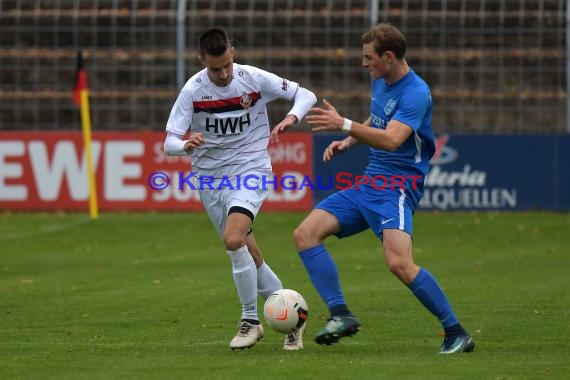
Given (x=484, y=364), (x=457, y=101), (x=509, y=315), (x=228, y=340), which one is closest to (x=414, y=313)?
(x=509, y=315)

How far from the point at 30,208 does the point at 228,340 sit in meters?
12.3

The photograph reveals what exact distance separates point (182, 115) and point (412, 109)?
5.30ft

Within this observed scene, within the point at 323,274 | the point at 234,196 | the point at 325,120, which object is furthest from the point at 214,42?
the point at 323,274

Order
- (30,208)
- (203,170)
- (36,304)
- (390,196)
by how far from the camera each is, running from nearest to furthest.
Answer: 1. (390,196)
2. (203,170)
3. (36,304)
4. (30,208)

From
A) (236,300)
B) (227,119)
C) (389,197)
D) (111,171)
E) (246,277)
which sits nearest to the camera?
(389,197)

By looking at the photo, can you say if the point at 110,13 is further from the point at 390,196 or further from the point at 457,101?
the point at 390,196

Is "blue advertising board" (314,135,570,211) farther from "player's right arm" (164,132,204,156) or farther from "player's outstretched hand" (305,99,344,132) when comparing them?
"player's outstretched hand" (305,99,344,132)

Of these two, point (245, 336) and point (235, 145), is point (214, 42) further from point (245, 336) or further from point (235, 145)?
point (245, 336)

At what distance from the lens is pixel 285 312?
8336mm

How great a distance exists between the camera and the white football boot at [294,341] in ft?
27.8

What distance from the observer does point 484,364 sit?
7.57 m

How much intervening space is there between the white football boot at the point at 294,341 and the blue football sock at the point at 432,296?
85cm

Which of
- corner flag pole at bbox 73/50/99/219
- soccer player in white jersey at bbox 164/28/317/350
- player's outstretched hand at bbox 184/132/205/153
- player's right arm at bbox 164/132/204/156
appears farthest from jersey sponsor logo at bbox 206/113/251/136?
corner flag pole at bbox 73/50/99/219

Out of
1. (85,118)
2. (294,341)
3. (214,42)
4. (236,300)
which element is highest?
(214,42)
